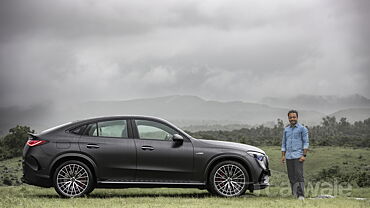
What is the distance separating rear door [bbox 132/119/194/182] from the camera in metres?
11.9

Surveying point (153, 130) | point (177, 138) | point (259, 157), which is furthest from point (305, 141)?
point (153, 130)

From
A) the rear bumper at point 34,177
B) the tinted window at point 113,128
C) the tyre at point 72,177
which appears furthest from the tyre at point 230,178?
the rear bumper at point 34,177

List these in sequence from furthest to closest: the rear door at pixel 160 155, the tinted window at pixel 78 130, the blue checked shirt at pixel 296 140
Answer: the blue checked shirt at pixel 296 140
the tinted window at pixel 78 130
the rear door at pixel 160 155

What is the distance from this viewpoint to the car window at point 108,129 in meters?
12.0

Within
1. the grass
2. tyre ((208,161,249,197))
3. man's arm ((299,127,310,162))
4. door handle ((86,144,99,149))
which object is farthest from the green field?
door handle ((86,144,99,149))

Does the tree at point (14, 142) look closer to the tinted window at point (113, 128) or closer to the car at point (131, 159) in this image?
the car at point (131, 159)

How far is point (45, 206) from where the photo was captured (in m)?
10.4

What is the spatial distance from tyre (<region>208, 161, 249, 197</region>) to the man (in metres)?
0.99

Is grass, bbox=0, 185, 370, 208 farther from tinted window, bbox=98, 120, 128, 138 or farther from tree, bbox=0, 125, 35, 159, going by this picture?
tree, bbox=0, 125, 35, 159

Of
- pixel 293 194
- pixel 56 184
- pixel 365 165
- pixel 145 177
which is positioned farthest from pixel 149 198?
pixel 365 165

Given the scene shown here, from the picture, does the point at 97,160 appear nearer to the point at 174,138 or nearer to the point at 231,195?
the point at 174,138

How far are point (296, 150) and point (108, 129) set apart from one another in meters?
4.06

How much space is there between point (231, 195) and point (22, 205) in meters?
4.24

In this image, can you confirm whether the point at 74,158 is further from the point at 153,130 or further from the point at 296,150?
the point at 296,150
